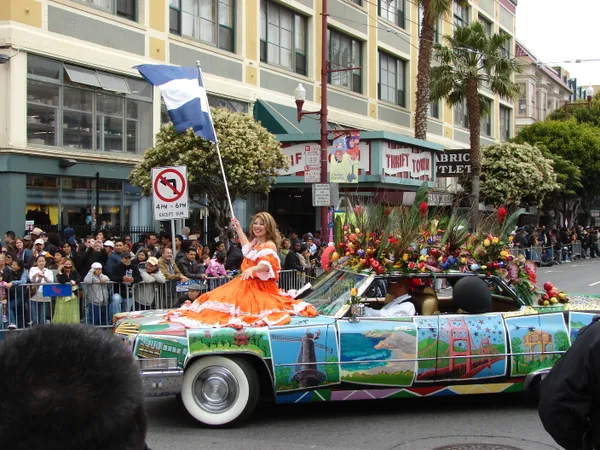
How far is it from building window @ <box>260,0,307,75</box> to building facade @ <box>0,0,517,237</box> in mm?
37

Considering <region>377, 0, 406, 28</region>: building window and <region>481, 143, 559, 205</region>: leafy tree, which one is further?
<region>481, 143, 559, 205</region>: leafy tree

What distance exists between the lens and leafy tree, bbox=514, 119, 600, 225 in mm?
42125

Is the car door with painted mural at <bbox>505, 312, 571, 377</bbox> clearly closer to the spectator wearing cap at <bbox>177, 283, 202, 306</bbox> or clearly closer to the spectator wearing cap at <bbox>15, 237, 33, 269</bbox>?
the spectator wearing cap at <bbox>177, 283, 202, 306</bbox>

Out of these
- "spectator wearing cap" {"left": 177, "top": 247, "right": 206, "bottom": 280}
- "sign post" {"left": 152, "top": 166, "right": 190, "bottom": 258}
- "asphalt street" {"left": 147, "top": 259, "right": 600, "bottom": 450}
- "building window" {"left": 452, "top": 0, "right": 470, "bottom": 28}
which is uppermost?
"building window" {"left": 452, "top": 0, "right": 470, "bottom": 28}

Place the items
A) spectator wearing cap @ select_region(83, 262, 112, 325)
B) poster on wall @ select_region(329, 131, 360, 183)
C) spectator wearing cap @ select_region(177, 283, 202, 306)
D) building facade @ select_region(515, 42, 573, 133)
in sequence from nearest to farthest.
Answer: spectator wearing cap @ select_region(177, 283, 202, 306)
spectator wearing cap @ select_region(83, 262, 112, 325)
poster on wall @ select_region(329, 131, 360, 183)
building facade @ select_region(515, 42, 573, 133)

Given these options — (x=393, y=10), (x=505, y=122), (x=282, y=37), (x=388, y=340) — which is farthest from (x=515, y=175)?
(x=388, y=340)

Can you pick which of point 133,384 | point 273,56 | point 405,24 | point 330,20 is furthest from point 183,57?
point 133,384

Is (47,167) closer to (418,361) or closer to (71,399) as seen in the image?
(418,361)

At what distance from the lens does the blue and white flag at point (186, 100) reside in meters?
11.5

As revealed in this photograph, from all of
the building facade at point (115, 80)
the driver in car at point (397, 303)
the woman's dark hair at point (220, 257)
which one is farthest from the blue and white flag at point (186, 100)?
the building facade at point (115, 80)

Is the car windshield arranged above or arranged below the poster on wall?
below

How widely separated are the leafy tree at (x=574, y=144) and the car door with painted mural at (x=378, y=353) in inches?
1445

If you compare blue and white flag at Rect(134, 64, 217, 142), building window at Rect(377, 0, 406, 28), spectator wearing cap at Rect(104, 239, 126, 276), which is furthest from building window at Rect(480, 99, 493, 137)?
spectator wearing cap at Rect(104, 239, 126, 276)

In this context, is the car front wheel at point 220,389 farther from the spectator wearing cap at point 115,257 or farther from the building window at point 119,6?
the building window at point 119,6
